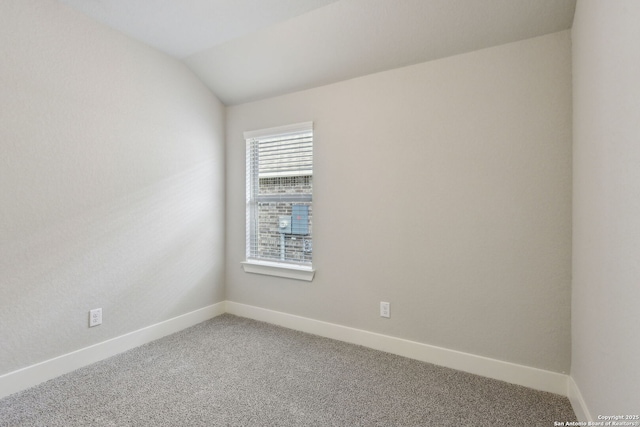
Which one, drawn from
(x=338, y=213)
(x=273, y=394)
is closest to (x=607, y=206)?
(x=338, y=213)

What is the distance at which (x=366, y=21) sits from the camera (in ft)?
6.88

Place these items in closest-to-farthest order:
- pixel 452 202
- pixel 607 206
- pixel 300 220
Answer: pixel 607 206, pixel 452 202, pixel 300 220

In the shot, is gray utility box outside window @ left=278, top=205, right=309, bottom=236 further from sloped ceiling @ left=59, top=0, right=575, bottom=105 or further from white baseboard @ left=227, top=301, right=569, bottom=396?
sloped ceiling @ left=59, top=0, right=575, bottom=105

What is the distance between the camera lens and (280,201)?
3.03 metres

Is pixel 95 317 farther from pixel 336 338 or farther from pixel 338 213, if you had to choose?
pixel 338 213

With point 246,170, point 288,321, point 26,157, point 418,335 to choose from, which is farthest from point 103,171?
point 418,335

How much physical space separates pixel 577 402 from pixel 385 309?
1205 mm

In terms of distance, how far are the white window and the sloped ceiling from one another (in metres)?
0.56

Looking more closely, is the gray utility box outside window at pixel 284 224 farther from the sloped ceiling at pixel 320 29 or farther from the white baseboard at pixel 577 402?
the white baseboard at pixel 577 402

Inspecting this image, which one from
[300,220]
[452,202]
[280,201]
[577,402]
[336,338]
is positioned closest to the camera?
[577,402]

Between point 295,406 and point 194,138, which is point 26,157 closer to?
point 194,138

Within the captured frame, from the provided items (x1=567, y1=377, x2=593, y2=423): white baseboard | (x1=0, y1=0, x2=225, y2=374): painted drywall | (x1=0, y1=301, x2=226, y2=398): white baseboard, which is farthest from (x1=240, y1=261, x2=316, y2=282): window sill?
(x1=567, y1=377, x2=593, y2=423): white baseboard

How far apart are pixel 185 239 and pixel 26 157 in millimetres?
1304

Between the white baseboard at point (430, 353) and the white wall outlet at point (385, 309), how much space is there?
0.57ft
